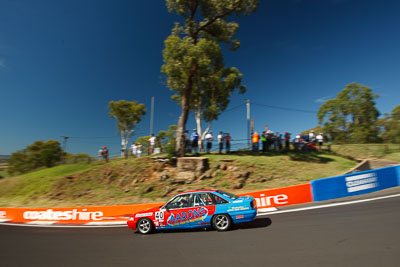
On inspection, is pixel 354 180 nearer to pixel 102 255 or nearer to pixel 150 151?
pixel 102 255

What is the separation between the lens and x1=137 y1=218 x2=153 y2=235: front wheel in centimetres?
782

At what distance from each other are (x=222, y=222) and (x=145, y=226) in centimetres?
294

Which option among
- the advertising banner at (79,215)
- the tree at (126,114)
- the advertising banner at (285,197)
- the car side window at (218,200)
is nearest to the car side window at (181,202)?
the car side window at (218,200)

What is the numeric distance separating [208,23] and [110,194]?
15499 millimetres

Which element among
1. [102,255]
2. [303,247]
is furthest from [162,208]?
[303,247]

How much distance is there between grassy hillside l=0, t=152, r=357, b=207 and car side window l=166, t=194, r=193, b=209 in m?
6.56

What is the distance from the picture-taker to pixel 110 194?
15.2m

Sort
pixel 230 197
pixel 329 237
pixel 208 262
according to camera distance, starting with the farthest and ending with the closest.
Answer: pixel 230 197 → pixel 329 237 → pixel 208 262

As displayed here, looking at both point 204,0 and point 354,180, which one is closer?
point 354,180

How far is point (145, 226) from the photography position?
7883 mm

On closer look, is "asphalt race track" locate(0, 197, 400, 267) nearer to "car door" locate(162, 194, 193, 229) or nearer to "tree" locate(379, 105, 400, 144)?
"car door" locate(162, 194, 193, 229)

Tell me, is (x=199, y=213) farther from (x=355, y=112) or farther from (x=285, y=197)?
(x=355, y=112)

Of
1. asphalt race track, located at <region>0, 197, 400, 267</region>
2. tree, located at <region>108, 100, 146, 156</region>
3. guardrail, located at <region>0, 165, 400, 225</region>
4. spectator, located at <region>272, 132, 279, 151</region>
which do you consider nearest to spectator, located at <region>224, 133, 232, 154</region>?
spectator, located at <region>272, 132, 279, 151</region>

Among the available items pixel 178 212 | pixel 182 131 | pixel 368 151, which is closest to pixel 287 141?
pixel 368 151
